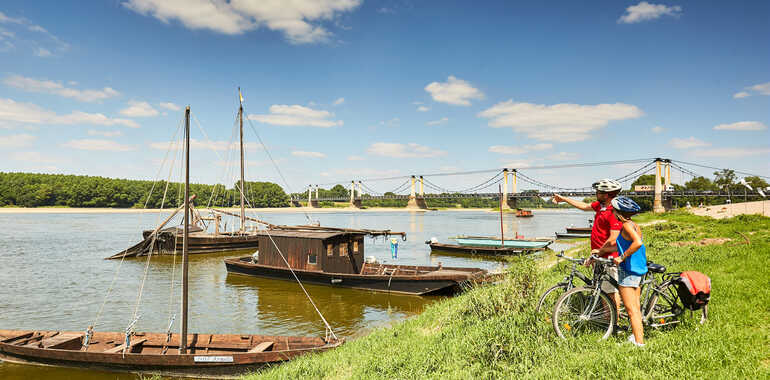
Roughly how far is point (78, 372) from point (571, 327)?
504 inches

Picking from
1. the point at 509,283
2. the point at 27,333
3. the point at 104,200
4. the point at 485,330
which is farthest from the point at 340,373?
the point at 104,200

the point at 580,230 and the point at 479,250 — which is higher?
the point at 580,230

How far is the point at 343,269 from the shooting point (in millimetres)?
21797

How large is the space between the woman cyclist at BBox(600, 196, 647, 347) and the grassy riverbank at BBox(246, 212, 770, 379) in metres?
0.39

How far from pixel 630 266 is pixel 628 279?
0.65 feet

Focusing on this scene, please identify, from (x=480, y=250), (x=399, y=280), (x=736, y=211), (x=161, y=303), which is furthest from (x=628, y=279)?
(x=736, y=211)

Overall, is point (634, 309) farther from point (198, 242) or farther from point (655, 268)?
point (198, 242)

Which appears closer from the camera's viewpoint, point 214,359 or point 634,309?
point 634,309

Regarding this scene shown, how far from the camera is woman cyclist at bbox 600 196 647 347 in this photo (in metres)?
5.70

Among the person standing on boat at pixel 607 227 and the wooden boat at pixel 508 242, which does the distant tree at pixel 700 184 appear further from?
→ the person standing on boat at pixel 607 227

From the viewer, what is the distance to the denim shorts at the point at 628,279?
5754 mm

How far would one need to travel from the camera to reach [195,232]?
42.0 metres

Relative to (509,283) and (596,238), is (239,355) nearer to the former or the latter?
(509,283)

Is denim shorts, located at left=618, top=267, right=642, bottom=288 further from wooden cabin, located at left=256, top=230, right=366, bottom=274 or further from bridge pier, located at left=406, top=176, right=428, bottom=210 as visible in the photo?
bridge pier, located at left=406, top=176, right=428, bottom=210
